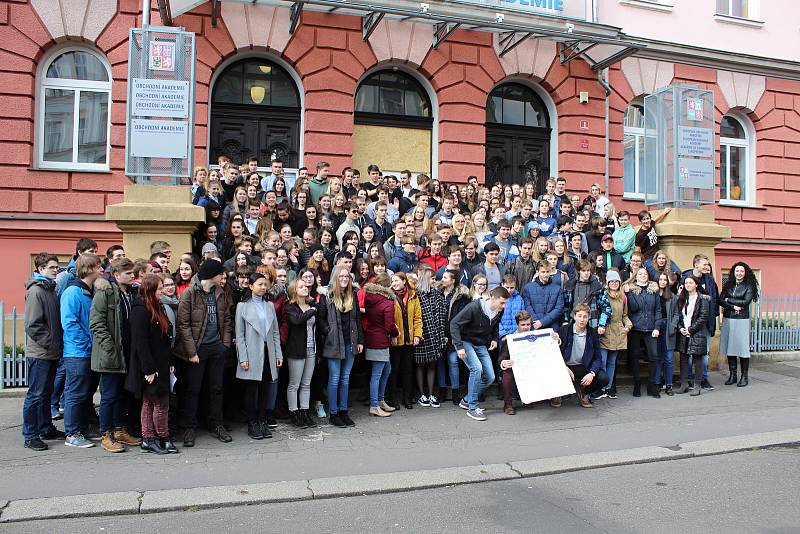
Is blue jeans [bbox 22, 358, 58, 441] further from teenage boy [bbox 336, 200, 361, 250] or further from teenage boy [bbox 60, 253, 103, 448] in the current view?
teenage boy [bbox 336, 200, 361, 250]

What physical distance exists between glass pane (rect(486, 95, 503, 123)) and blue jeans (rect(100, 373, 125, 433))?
11.8 meters

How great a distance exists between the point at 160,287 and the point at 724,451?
617 cm

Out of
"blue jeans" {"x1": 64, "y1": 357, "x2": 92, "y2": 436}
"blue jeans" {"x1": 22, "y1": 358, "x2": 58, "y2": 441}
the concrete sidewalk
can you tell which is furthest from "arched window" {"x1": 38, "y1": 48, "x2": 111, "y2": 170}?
"blue jeans" {"x1": 64, "y1": 357, "x2": 92, "y2": 436}

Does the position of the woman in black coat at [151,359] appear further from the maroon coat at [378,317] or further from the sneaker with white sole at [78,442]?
the maroon coat at [378,317]

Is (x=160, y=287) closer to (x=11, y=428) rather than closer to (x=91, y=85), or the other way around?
(x=11, y=428)

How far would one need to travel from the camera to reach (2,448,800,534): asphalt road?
498cm

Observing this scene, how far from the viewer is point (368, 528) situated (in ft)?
16.4

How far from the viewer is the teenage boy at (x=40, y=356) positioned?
23.0 ft

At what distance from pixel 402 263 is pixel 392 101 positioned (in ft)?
24.0

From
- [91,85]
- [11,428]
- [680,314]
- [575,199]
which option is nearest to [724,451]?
[680,314]

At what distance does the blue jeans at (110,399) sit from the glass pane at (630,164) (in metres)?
14.0

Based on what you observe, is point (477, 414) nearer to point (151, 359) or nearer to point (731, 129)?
point (151, 359)

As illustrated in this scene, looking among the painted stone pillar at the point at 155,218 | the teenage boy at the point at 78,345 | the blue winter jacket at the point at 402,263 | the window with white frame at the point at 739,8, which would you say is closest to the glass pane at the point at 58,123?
the painted stone pillar at the point at 155,218

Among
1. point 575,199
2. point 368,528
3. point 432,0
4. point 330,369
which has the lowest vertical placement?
point 368,528
